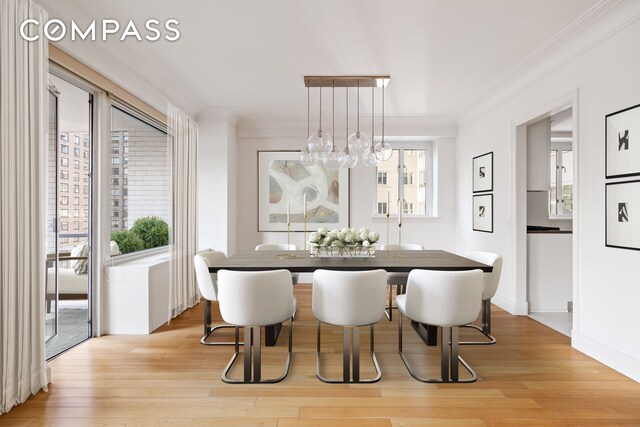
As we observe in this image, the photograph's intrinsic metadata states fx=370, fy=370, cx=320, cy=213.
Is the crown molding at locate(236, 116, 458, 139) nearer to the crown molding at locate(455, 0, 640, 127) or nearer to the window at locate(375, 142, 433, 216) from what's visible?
the window at locate(375, 142, 433, 216)

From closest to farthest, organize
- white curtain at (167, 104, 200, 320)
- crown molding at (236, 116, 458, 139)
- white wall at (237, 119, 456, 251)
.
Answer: white curtain at (167, 104, 200, 320), crown molding at (236, 116, 458, 139), white wall at (237, 119, 456, 251)

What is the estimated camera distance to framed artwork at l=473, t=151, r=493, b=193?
185 inches

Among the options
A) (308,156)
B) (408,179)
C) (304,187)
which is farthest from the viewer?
(408,179)

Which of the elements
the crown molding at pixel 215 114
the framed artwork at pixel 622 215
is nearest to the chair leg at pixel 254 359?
the framed artwork at pixel 622 215

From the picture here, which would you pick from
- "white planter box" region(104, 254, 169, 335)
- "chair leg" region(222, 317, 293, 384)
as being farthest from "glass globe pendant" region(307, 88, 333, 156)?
"white planter box" region(104, 254, 169, 335)

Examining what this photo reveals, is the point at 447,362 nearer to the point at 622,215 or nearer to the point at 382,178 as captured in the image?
the point at 622,215

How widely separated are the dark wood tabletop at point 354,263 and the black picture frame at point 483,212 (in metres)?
1.48

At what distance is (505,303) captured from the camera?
4.40 m

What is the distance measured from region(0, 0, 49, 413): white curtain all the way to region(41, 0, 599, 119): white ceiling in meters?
0.50

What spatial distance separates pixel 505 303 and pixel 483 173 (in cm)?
168

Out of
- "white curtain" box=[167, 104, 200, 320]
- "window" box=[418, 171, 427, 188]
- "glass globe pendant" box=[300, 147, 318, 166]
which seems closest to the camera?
"glass globe pendant" box=[300, 147, 318, 166]

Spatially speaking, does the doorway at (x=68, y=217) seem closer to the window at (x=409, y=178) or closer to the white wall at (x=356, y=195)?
the white wall at (x=356, y=195)

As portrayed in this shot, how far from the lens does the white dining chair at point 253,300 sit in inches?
93.8

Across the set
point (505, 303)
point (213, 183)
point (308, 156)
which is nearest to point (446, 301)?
point (308, 156)
